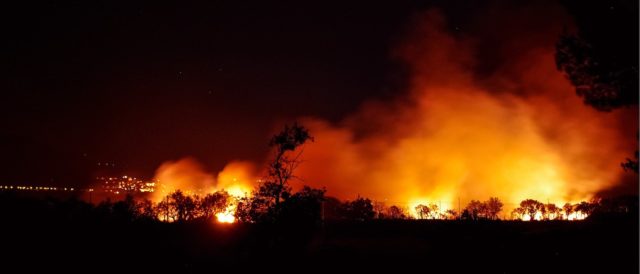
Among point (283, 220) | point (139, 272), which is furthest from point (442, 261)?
point (139, 272)

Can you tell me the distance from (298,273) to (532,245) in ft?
26.0

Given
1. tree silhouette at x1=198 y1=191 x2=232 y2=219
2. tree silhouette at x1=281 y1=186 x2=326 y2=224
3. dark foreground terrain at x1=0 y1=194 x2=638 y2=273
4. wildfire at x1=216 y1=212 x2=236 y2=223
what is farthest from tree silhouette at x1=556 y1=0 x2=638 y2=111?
tree silhouette at x1=198 y1=191 x2=232 y2=219

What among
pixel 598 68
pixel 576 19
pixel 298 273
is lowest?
pixel 298 273

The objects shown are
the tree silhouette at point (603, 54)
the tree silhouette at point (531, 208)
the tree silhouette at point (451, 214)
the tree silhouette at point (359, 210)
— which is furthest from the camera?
the tree silhouette at point (531, 208)

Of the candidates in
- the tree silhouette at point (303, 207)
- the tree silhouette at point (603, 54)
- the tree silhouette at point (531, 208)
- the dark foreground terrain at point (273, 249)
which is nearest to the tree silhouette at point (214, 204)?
the dark foreground terrain at point (273, 249)

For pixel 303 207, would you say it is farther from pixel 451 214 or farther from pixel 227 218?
pixel 451 214

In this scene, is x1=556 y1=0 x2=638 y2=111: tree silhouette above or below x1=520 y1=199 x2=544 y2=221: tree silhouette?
above

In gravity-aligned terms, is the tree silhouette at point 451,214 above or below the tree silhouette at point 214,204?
below

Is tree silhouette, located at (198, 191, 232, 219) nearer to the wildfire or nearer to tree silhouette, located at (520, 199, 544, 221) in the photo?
the wildfire

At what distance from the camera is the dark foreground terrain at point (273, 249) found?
14.2m

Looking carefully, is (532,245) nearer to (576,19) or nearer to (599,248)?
(599,248)

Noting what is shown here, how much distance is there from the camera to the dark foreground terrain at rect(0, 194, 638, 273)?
14.2 m

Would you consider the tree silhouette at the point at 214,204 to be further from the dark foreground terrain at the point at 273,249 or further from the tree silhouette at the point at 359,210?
the dark foreground terrain at the point at 273,249

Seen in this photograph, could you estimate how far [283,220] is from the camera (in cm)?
1459
